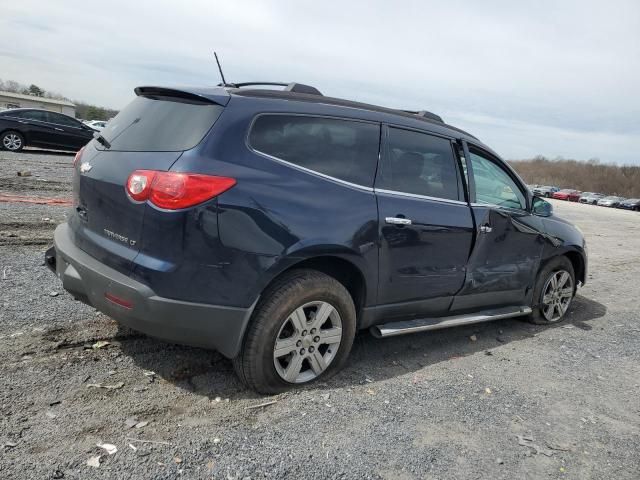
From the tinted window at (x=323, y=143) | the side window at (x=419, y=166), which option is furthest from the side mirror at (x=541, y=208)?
the tinted window at (x=323, y=143)

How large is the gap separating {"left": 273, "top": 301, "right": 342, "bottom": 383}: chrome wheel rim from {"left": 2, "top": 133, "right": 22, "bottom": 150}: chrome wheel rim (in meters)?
15.5

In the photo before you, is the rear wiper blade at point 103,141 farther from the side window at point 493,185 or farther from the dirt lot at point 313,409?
the side window at point 493,185

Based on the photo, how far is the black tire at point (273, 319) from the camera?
3.08 m

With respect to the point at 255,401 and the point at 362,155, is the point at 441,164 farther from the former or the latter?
the point at 255,401

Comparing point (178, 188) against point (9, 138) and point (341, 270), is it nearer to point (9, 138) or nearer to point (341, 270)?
point (341, 270)

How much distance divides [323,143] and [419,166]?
3.05ft

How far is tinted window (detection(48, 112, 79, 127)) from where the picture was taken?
52.9 feet

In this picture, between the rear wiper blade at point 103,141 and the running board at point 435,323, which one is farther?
the running board at point 435,323

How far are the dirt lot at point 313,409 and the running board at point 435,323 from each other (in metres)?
0.29

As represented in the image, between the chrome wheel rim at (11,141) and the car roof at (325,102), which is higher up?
the car roof at (325,102)

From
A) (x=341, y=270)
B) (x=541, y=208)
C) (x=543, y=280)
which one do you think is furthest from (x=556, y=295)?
(x=341, y=270)

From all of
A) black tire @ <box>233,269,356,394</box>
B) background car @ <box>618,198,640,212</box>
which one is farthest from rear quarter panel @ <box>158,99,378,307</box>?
background car @ <box>618,198,640,212</box>

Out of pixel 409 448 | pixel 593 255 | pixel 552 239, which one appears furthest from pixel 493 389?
pixel 593 255

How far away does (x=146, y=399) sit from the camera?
10.1ft
